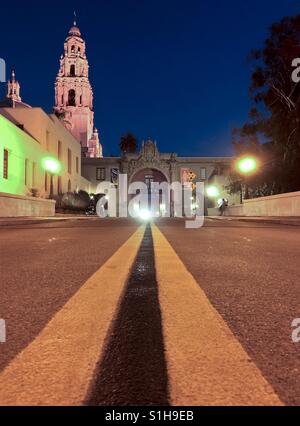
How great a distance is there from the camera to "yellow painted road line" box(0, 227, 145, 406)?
4.77ft

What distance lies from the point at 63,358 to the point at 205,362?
60 centimetres

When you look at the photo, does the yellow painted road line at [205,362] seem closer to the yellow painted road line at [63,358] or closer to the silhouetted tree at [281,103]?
the yellow painted road line at [63,358]

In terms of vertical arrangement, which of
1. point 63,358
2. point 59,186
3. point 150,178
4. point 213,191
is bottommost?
point 63,358

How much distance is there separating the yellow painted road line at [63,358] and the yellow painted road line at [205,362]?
1.09ft

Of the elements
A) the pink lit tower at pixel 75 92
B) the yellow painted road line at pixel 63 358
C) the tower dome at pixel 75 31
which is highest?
the tower dome at pixel 75 31

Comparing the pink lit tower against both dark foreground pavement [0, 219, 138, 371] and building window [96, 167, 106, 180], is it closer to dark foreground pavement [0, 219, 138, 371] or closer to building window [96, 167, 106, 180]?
building window [96, 167, 106, 180]

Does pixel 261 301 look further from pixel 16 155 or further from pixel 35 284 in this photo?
pixel 16 155

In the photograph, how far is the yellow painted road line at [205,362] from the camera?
1.43 metres

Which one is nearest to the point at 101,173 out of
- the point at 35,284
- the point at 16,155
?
the point at 16,155

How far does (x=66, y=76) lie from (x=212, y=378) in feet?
346

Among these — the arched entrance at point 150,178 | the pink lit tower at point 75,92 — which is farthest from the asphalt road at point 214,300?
the pink lit tower at point 75,92

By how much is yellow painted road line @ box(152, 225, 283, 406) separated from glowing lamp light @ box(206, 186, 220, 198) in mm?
66059

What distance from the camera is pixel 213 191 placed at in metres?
69.2

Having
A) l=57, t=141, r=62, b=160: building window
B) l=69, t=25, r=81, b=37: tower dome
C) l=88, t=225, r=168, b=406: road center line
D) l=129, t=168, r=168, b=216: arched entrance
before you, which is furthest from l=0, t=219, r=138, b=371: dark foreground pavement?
l=69, t=25, r=81, b=37: tower dome
